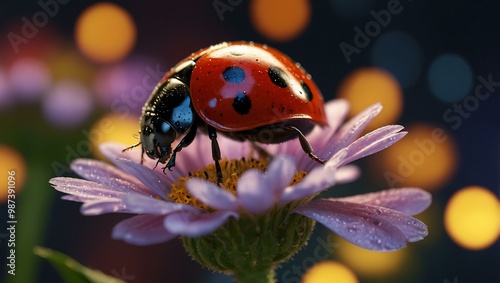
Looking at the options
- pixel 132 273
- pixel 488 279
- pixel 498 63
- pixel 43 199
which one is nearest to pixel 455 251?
pixel 488 279

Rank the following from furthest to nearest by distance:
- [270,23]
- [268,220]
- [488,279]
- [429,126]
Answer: [270,23] < [429,126] < [488,279] < [268,220]

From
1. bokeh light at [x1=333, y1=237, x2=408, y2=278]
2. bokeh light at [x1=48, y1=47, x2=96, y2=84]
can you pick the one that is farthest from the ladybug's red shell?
bokeh light at [x1=333, y1=237, x2=408, y2=278]

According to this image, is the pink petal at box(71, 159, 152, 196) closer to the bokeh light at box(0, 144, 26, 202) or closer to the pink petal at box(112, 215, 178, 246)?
the pink petal at box(112, 215, 178, 246)

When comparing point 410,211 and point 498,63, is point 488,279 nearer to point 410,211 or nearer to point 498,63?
point 498,63

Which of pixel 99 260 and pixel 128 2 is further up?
pixel 128 2

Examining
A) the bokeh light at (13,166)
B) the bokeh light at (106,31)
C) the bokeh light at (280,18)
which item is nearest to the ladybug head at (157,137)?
the bokeh light at (13,166)

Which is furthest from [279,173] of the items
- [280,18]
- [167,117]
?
[280,18]
